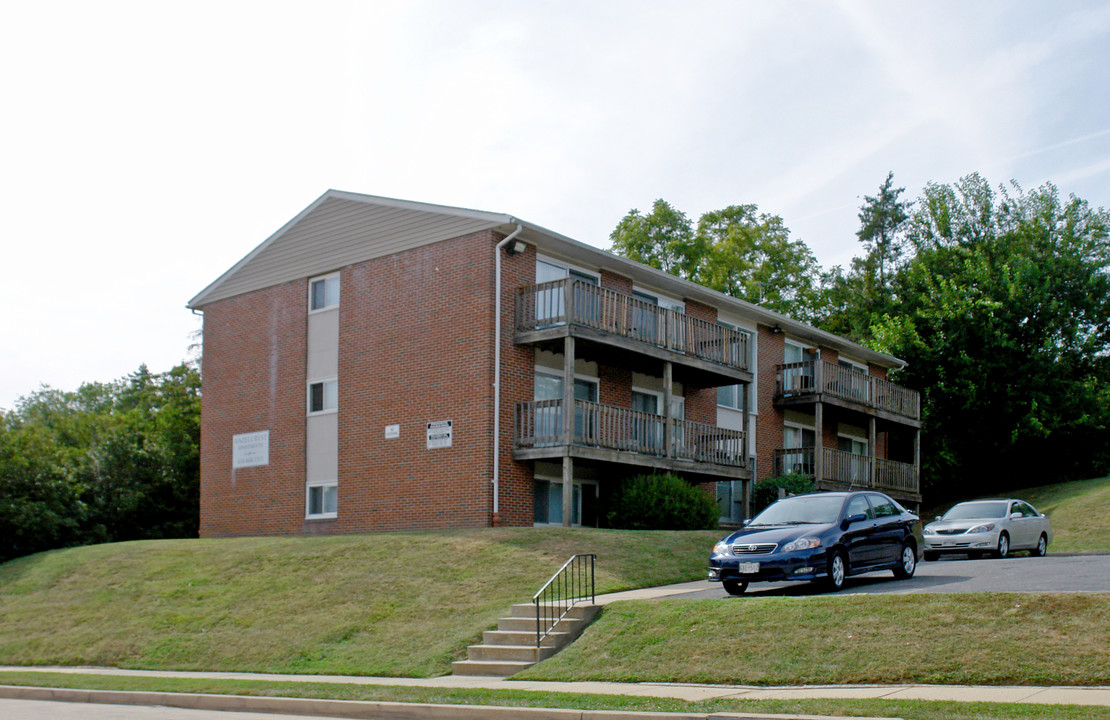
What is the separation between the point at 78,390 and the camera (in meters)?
92.3

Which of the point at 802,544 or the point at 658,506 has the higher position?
the point at 658,506

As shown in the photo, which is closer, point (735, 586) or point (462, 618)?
point (735, 586)

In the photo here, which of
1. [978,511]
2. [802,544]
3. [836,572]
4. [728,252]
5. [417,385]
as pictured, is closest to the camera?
[802,544]

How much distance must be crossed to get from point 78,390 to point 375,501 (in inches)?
2969

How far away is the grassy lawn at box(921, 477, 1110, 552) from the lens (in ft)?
93.1

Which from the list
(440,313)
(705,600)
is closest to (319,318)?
(440,313)

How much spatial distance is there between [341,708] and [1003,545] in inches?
599

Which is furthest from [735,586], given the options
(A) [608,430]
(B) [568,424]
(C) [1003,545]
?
(C) [1003,545]

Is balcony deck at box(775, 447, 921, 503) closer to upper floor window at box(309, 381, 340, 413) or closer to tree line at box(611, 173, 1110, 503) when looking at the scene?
tree line at box(611, 173, 1110, 503)

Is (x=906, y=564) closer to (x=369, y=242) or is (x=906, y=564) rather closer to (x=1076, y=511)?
(x=369, y=242)

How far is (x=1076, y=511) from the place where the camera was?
32.5 m

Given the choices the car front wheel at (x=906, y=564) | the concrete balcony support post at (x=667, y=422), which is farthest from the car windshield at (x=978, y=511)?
the car front wheel at (x=906, y=564)

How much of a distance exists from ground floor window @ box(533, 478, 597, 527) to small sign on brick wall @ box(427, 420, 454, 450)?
2.20 metres

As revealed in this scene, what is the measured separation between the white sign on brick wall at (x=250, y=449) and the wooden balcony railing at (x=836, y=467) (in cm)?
1410
